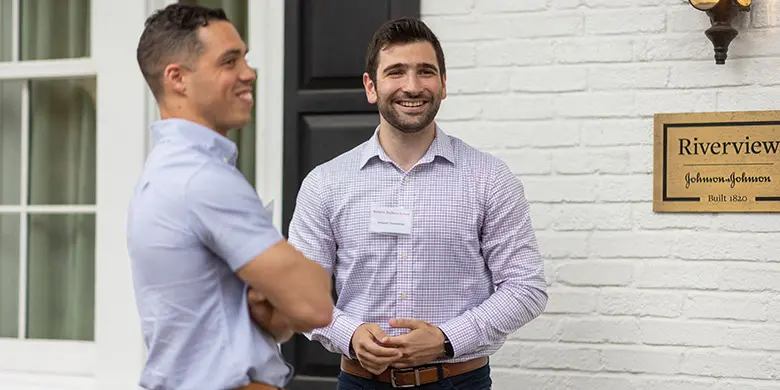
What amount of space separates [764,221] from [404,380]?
3.87 feet

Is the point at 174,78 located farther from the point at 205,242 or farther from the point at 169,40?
the point at 205,242

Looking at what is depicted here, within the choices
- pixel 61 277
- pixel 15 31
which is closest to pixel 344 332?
pixel 61 277

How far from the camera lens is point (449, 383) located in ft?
8.29

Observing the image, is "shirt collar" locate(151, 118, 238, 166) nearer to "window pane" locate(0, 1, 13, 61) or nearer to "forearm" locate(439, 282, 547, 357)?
"forearm" locate(439, 282, 547, 357)

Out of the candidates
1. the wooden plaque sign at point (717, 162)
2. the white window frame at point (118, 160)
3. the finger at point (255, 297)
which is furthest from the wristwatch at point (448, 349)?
the white window frame at point (118, 160)

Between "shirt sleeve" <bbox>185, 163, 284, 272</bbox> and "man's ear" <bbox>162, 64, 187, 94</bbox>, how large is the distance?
0.17 m

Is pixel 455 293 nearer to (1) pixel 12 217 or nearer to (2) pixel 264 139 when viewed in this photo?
(2) pixel 264 139

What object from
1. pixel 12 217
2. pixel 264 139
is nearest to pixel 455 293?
pixel 264 139

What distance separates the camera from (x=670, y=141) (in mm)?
3031

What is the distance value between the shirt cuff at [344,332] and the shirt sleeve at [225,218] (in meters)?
0.82

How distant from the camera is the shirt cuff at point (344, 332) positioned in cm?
250

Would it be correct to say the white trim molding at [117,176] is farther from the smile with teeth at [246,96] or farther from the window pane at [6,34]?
the smile with teeth at [246,96]

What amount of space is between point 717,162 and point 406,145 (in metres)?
0.95

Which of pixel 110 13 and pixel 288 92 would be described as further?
pixel 110 13
